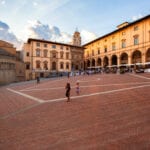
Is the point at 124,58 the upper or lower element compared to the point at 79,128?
upper

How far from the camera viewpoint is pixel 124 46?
4075cm

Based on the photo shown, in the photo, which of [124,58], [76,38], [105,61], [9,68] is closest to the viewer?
[9,68]

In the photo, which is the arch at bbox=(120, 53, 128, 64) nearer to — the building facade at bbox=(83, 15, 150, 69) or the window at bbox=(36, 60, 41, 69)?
the building facade at bbox=(83, 15, 150, 69)

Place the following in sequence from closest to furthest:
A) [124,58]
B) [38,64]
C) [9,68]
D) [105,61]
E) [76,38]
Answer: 1. [9,68]
2. [38,64]
3. [124,58]
4. [105,61]
5. [76,38]

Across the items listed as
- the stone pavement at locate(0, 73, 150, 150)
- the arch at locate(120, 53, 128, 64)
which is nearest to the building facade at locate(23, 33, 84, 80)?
the arch at locate(120, 53, 128, 64)

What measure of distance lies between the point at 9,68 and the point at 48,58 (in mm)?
13403

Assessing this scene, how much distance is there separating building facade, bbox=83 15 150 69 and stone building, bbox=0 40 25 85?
81.6 feet

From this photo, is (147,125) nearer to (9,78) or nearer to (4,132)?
(4,132)

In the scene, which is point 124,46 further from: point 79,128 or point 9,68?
point 79,128

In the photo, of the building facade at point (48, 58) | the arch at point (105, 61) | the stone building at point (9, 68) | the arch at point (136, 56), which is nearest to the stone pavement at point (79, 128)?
the stone building at point (9, 68)

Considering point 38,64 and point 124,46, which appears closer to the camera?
point 124,46

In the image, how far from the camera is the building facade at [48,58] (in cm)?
4141

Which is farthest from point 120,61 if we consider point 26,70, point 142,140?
point 142,140

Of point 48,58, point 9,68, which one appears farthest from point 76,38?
point 9,68
